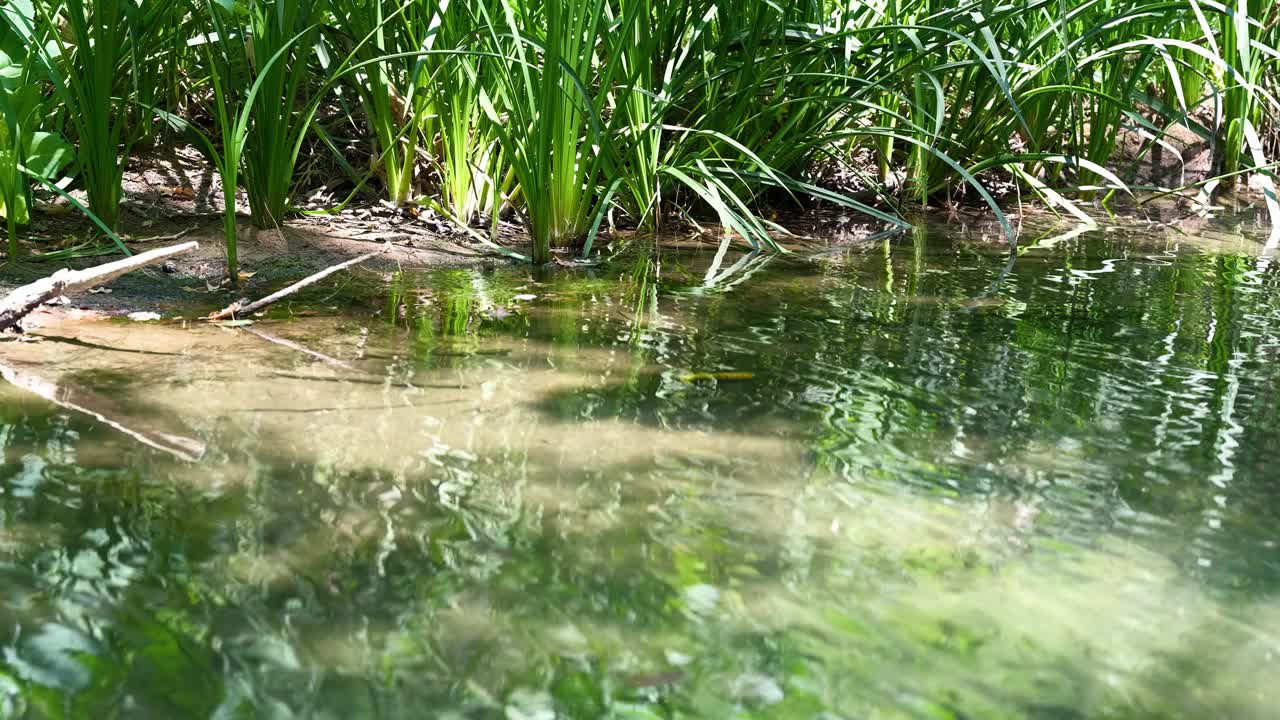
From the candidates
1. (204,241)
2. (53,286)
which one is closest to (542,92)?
(204,241)

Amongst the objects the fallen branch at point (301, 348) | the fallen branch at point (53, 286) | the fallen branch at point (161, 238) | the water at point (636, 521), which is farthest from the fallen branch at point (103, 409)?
the fallen branch at point (161, 238)

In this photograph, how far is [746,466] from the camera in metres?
1.24

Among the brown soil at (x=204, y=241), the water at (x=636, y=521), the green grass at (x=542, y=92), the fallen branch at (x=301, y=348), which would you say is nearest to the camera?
the water at (x=636, y=521)

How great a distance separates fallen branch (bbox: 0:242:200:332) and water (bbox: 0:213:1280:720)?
0.06 m

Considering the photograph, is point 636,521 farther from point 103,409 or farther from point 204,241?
point 204,241

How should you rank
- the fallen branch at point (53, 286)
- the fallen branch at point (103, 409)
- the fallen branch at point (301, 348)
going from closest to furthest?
the fallen branch at point (103, 409) → the fallen branch at point (301, 348) → the fallen branch at point (53, 286)

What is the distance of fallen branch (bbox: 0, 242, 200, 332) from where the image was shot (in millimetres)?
1708

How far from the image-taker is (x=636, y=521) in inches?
42.6

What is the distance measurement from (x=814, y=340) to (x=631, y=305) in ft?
1.32

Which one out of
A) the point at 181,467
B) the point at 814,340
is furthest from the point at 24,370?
the point at 814,340

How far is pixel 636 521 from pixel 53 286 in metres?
1.15

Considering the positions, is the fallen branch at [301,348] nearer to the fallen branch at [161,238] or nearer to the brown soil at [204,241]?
the brown soil at [204,241]

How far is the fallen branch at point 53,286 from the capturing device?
5.60ft

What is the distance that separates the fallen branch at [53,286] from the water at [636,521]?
2.2 inches
